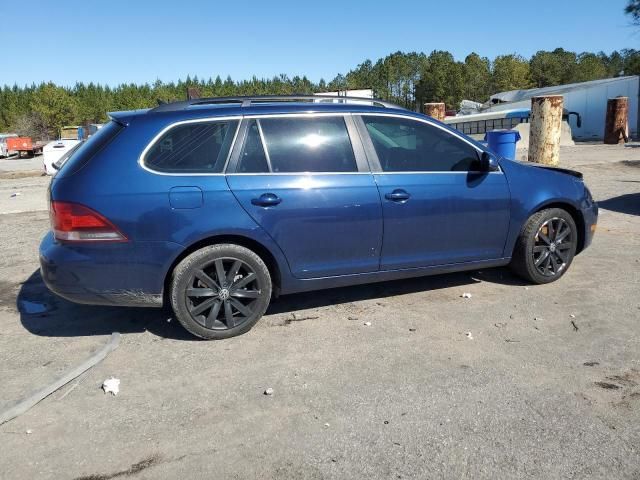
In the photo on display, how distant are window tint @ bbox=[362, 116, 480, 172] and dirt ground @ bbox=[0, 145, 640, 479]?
1244 millimetres

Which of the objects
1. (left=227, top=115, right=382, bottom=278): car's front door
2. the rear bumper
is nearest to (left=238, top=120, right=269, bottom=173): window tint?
(left=227, top=115, right=382, bottom=278): car's front door

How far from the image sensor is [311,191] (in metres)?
4.25

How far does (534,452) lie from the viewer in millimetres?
2789

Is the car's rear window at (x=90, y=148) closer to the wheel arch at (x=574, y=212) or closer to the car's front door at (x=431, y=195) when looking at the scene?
the car's front door at (x=431, y=195)

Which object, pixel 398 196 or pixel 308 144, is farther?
pixel 398 196

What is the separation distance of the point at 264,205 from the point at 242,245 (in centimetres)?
37

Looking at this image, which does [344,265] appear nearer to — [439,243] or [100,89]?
[439,243]

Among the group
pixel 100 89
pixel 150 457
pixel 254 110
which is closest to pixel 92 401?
pixel 150 457

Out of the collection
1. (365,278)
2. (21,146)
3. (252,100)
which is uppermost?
(252,100)

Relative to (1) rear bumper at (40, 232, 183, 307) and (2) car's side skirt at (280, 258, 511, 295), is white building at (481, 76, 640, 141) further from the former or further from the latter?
(1) rear bumper at (40, 232, 183, 307)

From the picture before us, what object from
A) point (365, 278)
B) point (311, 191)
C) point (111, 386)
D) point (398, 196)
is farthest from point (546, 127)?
point (111, 386)

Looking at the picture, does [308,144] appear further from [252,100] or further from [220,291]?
[220,291]

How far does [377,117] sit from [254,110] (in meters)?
1.07

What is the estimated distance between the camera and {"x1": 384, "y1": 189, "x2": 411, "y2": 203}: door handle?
14.6 ft
